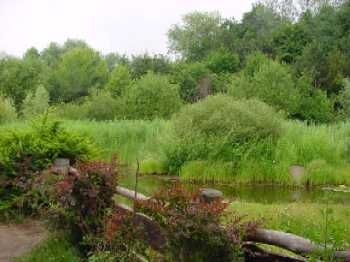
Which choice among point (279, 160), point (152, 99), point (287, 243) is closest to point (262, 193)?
point (279, 160)

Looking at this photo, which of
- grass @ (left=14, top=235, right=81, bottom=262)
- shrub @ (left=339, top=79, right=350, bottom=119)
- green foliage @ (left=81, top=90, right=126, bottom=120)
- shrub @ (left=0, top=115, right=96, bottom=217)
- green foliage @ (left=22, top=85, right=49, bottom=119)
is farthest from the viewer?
green foliage @ (left=22, top=85, right=49, bottom=119)

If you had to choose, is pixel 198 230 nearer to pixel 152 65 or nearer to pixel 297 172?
pixel 297 172

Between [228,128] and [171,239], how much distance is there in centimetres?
1432

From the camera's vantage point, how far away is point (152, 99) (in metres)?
29.6

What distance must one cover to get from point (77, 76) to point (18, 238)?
51583 millimetres

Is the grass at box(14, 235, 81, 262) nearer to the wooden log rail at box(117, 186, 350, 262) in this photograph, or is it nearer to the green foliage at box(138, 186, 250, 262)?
the wooden log rail at box(117, 186, 350, 262)

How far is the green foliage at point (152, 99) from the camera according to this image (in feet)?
95.8

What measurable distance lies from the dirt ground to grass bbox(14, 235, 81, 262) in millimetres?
315

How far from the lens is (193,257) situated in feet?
14.8

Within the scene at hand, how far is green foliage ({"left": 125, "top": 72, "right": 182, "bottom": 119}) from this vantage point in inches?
1150

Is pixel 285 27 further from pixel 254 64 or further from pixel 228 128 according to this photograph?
pixel 228 128

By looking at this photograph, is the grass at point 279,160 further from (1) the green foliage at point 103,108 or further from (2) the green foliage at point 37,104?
(2) the green foliage at point 37,104

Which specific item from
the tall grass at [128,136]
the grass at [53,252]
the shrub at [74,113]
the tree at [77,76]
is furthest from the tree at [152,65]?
the grass at [53,252]

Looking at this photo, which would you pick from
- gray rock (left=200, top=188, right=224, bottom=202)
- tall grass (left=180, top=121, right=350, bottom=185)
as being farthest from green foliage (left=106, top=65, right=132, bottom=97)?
gray rock (left=200, top=188, right=224, bottom=202)
